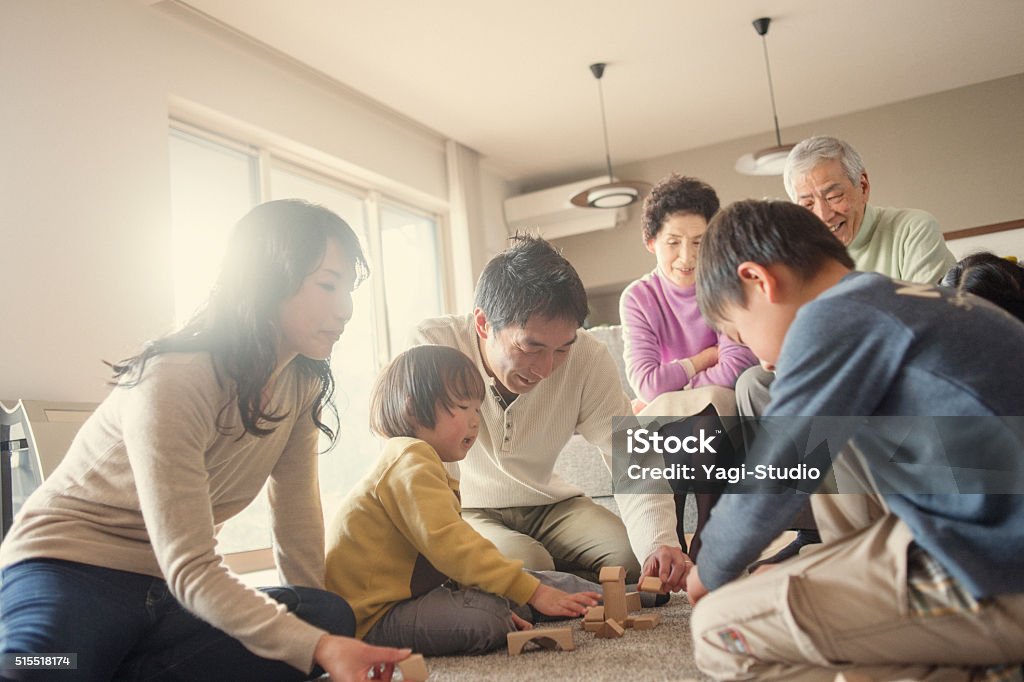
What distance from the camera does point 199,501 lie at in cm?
107

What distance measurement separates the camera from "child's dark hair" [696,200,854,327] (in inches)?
40.1

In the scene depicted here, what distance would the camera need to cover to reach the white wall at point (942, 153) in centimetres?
524

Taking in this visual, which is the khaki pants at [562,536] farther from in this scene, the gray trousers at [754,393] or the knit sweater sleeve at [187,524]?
the knit sweater sleeve at [187,524]

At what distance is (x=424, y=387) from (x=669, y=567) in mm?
570

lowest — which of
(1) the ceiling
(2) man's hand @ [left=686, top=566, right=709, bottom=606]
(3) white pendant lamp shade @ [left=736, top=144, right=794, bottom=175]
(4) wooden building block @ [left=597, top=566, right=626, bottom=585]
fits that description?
(4) wooden building block @ [left=597, top=566, right=626, bottom=585]

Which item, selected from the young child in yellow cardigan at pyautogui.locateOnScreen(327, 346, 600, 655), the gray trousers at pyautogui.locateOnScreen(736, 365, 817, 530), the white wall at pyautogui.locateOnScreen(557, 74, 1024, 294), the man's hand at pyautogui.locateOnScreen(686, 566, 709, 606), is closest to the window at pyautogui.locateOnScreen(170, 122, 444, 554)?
the gray trousers at pyautogui.locateOnScreen(736, 365, 817, 530)

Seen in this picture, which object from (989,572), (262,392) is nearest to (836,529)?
(989,572)

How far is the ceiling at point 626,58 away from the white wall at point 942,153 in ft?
0.31

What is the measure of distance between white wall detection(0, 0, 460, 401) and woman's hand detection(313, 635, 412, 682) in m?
1.58

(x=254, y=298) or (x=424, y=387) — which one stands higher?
(x=254, y=298)

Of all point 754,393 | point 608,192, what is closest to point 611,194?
point 608,192

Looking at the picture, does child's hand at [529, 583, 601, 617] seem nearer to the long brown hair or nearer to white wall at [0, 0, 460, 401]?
the long brown hair

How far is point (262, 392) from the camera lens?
1259mm

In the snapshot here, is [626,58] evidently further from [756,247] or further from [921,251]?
[756,247]
